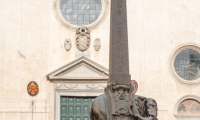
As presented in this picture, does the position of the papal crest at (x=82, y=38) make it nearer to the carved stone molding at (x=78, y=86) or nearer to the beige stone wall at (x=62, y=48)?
the beige stone wall at (x=62, y=48)

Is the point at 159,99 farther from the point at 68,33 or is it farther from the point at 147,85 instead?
the point at 68,33

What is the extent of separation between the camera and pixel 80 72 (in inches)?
746

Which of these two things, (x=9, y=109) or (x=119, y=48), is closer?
(x=119, y=48)

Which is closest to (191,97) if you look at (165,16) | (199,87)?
(199,87)

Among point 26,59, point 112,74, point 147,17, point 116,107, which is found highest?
point 147,17

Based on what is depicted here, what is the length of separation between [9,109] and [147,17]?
5968mm

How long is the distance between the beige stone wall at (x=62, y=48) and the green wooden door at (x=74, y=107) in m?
0.49

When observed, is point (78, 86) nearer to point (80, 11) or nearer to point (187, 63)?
point (80, 11)

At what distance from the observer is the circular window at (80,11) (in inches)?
771

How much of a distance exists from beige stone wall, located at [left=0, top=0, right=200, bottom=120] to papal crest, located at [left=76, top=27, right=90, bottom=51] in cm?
19

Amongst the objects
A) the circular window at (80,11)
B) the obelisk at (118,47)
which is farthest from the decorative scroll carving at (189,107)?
the obelisk at (118,47)

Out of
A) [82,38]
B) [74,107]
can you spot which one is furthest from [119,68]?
[74,107]

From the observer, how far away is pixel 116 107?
321 inches

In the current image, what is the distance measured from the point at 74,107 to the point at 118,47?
10.7m
